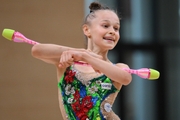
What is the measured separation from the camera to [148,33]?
7.41ft

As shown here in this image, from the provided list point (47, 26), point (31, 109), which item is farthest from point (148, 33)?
point (31, 109)

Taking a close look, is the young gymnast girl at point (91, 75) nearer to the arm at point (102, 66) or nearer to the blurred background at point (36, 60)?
the arm at point (102, 66)

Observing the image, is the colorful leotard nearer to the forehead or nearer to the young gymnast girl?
the young gymnast girl

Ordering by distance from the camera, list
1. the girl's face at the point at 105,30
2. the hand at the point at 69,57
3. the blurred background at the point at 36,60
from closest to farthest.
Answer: the hand at the point at 69,57, the girl's face at the point at 105,30, the blurred background at the point at 36,60

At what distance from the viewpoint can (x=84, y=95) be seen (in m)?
1.09

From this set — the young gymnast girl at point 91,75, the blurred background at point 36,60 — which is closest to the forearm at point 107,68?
the young gymnast girl at point 91,75

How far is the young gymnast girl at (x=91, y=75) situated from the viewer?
3.43ft

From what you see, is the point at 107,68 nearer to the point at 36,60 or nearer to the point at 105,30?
the point at 105,30

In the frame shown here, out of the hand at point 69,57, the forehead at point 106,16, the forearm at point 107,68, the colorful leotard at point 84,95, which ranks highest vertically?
the forehead at point 106,16

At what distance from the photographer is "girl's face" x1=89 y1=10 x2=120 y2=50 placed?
3.70 feet

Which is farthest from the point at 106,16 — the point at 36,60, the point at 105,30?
the point at 36,60

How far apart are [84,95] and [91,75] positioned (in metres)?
0.06

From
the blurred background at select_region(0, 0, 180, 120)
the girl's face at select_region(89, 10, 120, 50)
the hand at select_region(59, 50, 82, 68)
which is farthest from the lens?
the blurred background at select_region(0, 0, 180, 120)

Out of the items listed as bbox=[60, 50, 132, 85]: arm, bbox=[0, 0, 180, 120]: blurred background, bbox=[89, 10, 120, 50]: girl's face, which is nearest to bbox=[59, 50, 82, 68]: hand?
bbox=[60, 50, 132, 85]: arm
